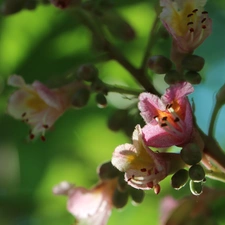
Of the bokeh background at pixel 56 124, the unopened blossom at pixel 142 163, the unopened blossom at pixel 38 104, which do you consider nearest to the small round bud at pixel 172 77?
the unopened blossom at pixel 142 163

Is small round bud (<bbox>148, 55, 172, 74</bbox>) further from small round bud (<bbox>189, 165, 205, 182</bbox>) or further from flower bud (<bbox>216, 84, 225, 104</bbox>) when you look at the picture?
small round bud (<bbox>189, 165, 205, 182</bbox>)

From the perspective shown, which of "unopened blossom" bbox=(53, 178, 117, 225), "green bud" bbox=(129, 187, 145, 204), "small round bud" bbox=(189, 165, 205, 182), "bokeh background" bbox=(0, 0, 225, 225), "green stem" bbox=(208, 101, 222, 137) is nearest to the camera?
"small round bud" bbox=(189, 165, 205, 182)

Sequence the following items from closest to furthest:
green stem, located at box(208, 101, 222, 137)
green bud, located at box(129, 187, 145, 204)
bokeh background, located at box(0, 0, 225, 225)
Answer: green stem, located at box(208, 101, 222, 137) → green bud, located at box(129, 187, 145, 204) → bokeh background, located at box(0, 0, 225, 225)

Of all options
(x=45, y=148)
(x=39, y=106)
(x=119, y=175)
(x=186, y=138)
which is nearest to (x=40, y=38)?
(x=45, y=148)

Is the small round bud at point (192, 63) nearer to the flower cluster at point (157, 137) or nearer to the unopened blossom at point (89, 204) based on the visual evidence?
the flower cluster at point (157, 137)

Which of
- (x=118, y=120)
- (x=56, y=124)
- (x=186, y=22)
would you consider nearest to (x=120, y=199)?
(x=118, y=120)

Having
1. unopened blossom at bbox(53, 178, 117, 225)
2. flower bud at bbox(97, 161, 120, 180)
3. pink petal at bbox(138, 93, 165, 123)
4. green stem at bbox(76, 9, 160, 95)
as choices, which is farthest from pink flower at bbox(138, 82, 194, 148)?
unopened blossom at bbox(53, 178, 117, 225)

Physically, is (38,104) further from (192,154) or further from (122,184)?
(192,154)
